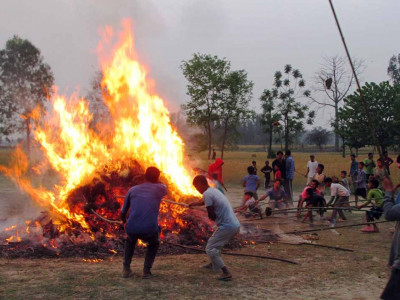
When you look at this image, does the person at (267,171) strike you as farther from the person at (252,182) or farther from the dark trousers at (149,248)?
the dark trousers at (149,248)

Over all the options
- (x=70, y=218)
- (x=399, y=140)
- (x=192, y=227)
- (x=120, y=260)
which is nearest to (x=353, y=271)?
(x=192, y=227)

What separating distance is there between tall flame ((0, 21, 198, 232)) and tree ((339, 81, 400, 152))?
26125mm

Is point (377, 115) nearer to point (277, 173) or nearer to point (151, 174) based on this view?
point (277, 173)

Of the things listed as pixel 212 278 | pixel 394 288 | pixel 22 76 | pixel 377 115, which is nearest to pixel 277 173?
pixel 212 278

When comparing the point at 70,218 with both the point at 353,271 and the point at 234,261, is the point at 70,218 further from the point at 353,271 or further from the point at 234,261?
the point at 353,271

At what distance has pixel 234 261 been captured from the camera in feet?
24.7

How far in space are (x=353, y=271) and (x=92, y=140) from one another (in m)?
6.41

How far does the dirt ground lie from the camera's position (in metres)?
5.66

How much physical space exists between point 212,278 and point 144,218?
140 centimetres

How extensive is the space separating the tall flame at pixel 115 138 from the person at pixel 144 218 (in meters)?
3.24

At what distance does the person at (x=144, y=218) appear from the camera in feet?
20.6

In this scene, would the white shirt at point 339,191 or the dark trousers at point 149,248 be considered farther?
the white shirt at point 339,191

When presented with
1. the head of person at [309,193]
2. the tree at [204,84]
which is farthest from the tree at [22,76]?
the head of person at [309,193]

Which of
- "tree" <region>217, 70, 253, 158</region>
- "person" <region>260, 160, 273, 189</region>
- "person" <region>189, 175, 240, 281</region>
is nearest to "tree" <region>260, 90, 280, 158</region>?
"tree" <region>217, 70, 253, 158</region>
